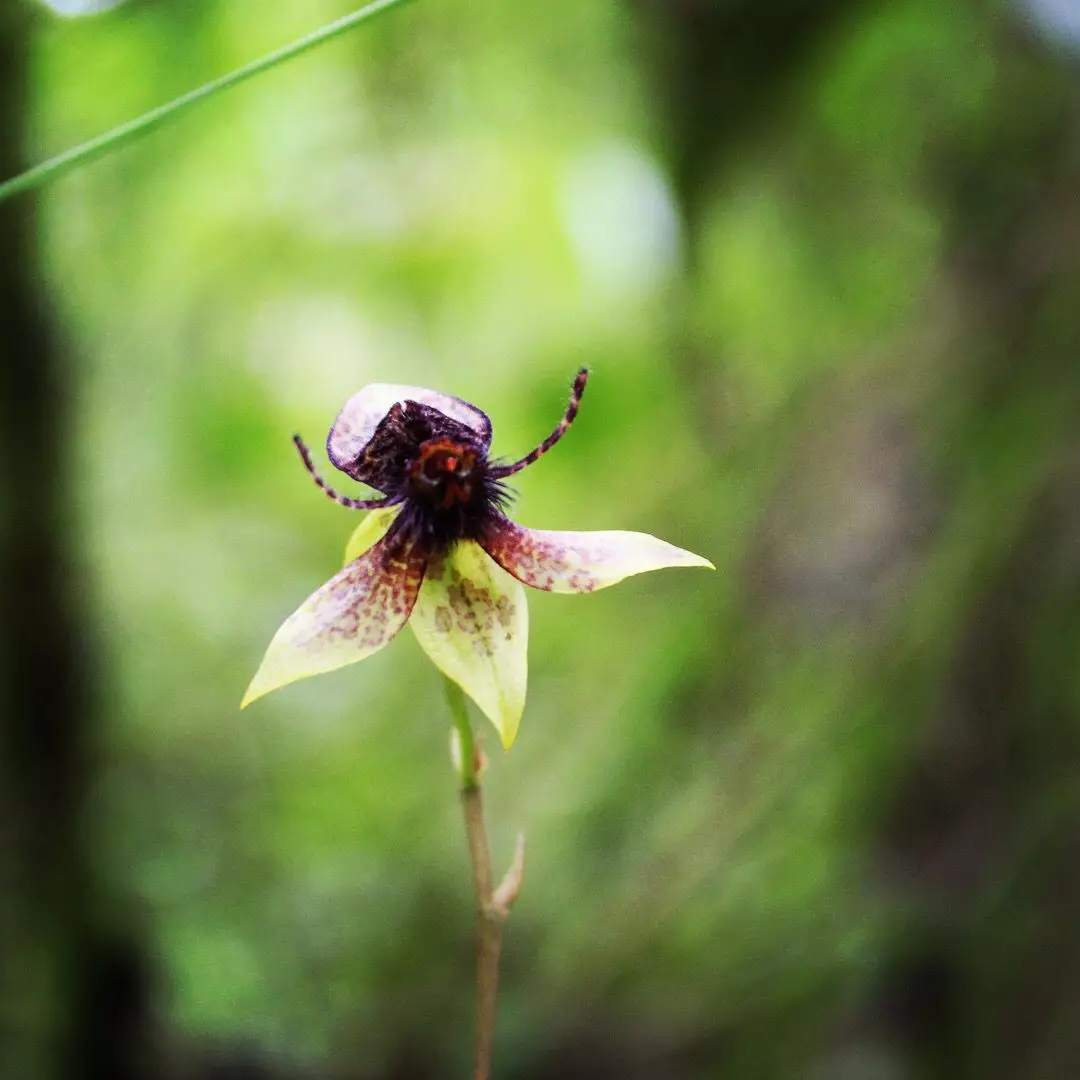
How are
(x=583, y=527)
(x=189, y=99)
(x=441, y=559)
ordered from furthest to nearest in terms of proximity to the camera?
(x=583, y=527)
(x=441, y=559)
(x=189, y=99)

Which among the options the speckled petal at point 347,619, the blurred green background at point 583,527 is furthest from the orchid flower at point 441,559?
the blurred green background at point 583,527

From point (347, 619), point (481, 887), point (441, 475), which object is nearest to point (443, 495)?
point (441, 475)

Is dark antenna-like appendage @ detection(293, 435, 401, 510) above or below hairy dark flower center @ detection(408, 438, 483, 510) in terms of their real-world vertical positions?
below

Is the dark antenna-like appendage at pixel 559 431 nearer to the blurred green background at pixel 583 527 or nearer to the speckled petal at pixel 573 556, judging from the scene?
the speckled petal at pixel 573 556

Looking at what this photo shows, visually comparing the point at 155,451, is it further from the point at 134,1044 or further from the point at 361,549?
the point at 361,549

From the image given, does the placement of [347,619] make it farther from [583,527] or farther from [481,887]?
A: [583,527]

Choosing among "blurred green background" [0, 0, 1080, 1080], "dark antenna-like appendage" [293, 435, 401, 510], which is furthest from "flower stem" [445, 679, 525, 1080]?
"blurred green background" [0, 0, 1080, 1080]

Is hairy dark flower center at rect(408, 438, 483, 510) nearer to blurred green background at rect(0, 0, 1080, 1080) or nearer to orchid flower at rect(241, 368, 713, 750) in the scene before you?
orchid flower at rect(241, 368, 713, 750)
